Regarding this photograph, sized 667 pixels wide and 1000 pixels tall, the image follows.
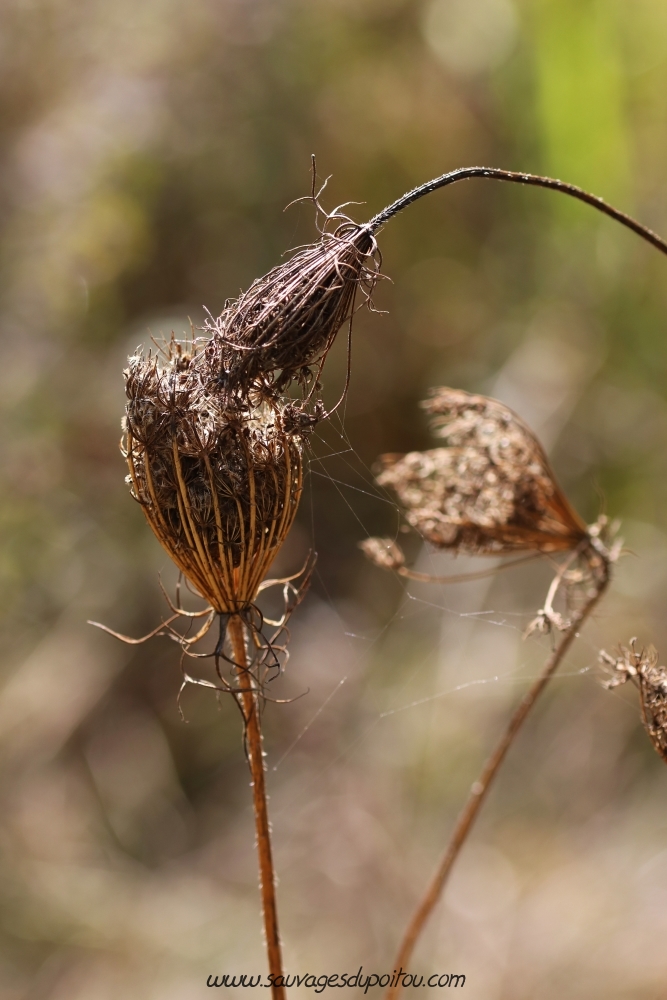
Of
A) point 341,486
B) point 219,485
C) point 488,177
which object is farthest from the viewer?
point 341,486

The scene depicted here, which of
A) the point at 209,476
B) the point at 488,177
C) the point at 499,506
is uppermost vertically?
the point at 499,506

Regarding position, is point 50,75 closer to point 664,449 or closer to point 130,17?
point 130,17

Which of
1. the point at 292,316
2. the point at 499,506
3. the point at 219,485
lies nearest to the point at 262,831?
the point at 219,485

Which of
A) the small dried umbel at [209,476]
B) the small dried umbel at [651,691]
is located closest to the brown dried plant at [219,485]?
the small dried umbel at [209,476]

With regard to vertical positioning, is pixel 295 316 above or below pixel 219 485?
above

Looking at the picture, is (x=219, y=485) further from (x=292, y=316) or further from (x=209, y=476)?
(x=292, y=316)

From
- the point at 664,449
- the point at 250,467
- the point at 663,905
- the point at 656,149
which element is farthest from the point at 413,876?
the point at 656,149
